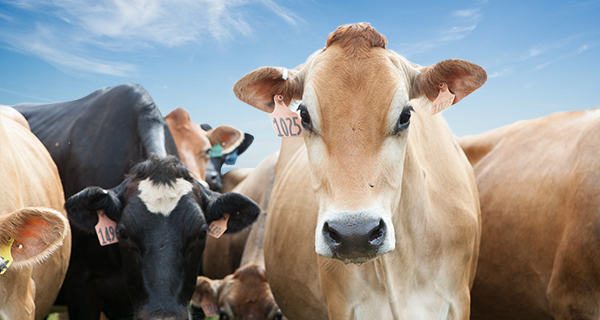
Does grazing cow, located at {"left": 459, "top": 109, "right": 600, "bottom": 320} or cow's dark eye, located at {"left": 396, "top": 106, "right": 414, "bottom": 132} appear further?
grazing cow, located at {"left": 459, "top": 109, "right": 600, "bottom": 320}

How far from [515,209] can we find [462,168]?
1.55m

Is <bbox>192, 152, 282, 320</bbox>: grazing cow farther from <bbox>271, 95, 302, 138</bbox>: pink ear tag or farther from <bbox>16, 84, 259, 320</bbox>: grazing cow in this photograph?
<bbox>271, 95, 302, 138</bbox>: pink ear tag

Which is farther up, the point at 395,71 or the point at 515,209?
the point at 395,71

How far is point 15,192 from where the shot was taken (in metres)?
3.10

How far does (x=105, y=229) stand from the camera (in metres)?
3.88

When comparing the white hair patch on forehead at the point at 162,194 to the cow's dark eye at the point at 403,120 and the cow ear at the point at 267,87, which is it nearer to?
the cow ear at the point at 267,87

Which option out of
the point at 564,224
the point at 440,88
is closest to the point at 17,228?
the point at 440,88

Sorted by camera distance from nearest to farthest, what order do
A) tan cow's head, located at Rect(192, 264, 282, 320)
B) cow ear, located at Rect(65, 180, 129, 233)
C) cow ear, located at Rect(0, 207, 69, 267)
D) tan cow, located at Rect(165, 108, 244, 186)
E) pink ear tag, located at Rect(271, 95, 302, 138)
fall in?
cow ear, located at Rect(0, 207, 69, 267) → pink ear tag, located at Rect(271, 95, 302, 138) → cow ear, located at Rect(65, 180, 129, 233) → tan cow's head, located at Rect(192, 264, 282, 320) → tan cow, located at Rect(165, 108, 244, 186)

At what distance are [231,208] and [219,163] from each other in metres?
4.55

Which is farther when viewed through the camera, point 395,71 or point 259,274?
point 259,274

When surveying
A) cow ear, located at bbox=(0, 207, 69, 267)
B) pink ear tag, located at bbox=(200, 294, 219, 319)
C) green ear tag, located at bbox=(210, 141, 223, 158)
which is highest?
cow ear, located at bbox=(0, 207, 69, 267)

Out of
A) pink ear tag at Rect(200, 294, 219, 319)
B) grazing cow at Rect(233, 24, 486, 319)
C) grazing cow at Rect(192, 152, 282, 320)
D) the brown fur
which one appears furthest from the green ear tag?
the brown fur

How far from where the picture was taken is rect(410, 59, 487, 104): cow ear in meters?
2.68

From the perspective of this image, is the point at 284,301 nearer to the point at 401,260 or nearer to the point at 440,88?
the point at 401,260
